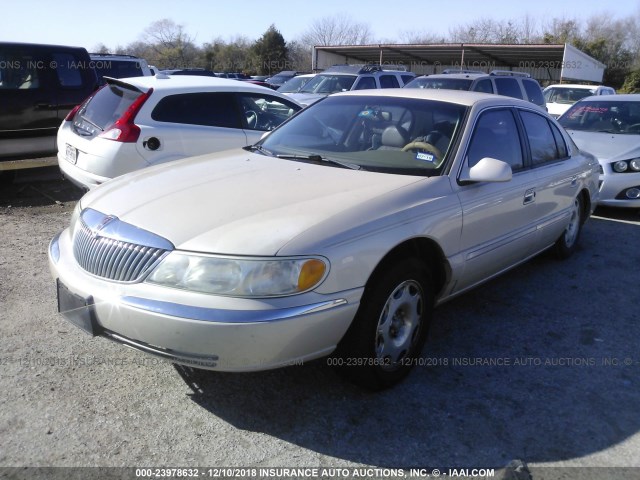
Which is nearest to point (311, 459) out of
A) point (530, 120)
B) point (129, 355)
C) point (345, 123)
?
point (129, 355)

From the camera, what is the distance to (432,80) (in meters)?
12.2

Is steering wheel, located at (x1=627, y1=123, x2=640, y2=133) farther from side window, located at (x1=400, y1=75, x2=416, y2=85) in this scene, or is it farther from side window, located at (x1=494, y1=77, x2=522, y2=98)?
side window, located at (x1=400, y1=75, x2=416, y2=85)

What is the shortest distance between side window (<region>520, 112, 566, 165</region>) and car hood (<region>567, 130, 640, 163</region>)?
309cm

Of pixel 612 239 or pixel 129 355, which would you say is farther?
pixel 612 239

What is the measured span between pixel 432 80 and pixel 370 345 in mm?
10335

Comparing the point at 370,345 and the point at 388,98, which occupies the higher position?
the point at 388,98

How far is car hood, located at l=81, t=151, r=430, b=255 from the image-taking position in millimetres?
2678

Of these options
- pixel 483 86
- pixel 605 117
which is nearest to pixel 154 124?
pixel 605 117

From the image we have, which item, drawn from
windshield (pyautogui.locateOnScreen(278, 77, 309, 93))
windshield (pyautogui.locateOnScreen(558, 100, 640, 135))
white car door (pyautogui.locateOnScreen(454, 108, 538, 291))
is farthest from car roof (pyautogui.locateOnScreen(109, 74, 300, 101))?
windshield (pyautogui.locateOnScreen(278, 77, 309, 93))

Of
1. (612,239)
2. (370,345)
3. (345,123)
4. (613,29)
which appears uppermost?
(613,29)

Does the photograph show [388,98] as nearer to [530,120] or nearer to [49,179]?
[530,120]

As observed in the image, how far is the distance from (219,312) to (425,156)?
1814 mm

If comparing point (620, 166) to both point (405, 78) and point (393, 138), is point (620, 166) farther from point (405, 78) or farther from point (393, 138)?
point (405, 78)

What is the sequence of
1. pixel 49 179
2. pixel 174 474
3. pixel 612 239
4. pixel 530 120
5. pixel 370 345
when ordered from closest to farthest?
pixel 174 474 < pixel 370 345 < pixel 530 120 < pixel 612 239 < pixel 49 179
